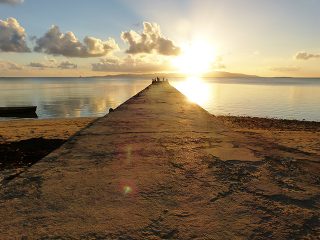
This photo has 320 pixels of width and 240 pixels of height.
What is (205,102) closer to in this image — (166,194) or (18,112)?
(18,112)

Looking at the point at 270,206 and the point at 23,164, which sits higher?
the point at 270,206

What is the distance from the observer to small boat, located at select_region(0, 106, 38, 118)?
30.3m

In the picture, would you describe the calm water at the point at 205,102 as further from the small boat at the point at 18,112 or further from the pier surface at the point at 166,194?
the pier surface at the point at 166,194

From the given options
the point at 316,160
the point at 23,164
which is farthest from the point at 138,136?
the point at 23,164

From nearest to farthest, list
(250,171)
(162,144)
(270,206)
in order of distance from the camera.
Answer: (270,206), (250,171), (162,144)

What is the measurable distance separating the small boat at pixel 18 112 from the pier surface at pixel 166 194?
29.5m

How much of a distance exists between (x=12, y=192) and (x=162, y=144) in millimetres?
2214

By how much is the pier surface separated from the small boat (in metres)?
29.5

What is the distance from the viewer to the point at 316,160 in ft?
11.0

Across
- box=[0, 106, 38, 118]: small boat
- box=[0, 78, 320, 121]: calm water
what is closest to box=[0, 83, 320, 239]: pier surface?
box=[0, 78, 320, 121]: calm water

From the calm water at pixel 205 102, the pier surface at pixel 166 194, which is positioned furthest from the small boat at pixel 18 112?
the pier surface at pixel 166 194

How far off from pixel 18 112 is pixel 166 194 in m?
32.2

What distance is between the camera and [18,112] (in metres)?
31.1

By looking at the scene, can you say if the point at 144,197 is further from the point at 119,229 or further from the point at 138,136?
the point at 138,136
